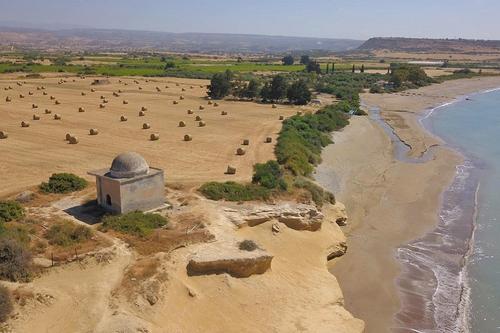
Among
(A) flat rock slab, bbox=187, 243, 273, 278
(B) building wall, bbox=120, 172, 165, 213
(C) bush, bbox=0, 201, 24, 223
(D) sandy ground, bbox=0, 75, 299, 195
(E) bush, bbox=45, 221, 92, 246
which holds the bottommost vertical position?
(A) flat rock slab, bbox=187, 243, 273, 278

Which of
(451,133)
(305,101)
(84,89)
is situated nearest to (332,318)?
(451,133)

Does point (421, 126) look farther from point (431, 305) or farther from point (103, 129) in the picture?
point (431, 305)

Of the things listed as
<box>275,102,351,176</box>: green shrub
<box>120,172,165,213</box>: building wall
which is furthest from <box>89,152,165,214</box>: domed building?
<box>275,102,351,176</box>: green shrub

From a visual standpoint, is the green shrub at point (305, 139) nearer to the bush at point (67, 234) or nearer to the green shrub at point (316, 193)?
the green shrub at point (316, 193)

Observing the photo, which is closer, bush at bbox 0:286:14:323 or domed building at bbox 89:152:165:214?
bush at bbox 0:286:14:323

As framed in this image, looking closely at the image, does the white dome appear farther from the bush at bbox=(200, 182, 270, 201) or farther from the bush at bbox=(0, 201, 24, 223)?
the bush at bbox=(200, 182, 270, 201)

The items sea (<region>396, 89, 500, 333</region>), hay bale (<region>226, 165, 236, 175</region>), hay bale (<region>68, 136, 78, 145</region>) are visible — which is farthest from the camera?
hay bale (<region>68, 136, 78, 145</region>)

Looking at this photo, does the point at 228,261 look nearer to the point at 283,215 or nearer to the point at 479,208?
the point at 283,215

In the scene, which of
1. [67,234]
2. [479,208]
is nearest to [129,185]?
[67,234]
